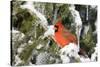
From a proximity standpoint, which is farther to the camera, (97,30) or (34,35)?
(97,30)

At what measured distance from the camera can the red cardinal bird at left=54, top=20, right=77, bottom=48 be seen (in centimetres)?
235

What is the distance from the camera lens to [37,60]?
2.26 metres

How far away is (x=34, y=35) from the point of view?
226 centimetres

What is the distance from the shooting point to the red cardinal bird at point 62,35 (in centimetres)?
235

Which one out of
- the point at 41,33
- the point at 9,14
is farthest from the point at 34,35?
the point at 9,14

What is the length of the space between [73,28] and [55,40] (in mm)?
279

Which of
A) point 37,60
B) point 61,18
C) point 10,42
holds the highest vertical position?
point 61,18

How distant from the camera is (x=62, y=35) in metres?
2.37

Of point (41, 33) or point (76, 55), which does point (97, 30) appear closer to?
point (76, 55)

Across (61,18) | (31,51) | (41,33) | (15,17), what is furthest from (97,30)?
(15,17)
